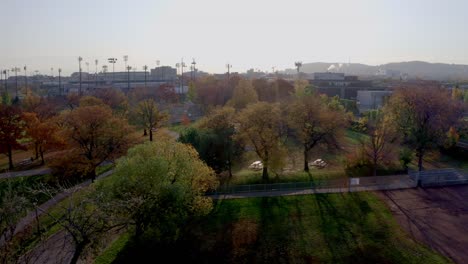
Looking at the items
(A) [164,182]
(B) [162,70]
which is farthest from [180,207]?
(B) [162,70]

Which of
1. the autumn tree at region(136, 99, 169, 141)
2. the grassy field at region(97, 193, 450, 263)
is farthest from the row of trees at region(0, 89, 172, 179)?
the autumn tree at region(136, 99, 169, 141)

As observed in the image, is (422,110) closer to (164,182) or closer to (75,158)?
(164,182)

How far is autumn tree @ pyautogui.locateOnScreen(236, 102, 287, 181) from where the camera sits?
1226 inches

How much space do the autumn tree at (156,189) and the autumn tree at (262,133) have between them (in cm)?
971

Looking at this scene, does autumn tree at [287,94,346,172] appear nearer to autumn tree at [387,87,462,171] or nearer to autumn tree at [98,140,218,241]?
autumn tree at [387,87,462,171]

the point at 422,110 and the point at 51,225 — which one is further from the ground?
the point at 422,110

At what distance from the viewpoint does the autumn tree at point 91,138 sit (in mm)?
30484

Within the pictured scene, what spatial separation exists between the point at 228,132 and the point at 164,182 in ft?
42.1

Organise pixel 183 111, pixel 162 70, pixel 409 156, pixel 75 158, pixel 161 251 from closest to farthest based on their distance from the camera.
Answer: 1. pixel 161 251
2. pixel 75 158
3. pixel 409 156
4. pixel 183 111
5. pixel 162 70

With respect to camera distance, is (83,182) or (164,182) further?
(83,182)

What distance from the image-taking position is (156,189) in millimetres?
19328

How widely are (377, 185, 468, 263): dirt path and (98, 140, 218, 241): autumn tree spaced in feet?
42.1

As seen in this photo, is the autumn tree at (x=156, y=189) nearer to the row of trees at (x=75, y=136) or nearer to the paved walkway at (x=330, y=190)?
the paved walkway at (x=330, y=190)

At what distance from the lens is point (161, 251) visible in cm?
2133
